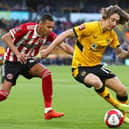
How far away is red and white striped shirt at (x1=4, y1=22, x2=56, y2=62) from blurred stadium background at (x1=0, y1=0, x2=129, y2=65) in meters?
21.1

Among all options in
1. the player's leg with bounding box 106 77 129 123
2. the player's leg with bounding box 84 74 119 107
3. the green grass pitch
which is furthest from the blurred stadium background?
the player's leg with bounding box 84 74 119 107

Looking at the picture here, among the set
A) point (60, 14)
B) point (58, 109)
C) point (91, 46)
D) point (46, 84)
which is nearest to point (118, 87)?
point (91, 46)

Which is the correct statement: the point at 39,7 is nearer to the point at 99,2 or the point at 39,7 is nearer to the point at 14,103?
the point at 99,2

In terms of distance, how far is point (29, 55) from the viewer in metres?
10.4

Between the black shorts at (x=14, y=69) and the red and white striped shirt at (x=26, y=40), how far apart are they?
9cm

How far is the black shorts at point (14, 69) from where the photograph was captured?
406 inches

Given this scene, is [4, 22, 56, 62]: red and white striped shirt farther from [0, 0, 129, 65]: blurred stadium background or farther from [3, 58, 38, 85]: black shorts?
[0, 0, 129, 65]: blurred stadium background

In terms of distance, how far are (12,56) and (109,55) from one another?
25.8 meters

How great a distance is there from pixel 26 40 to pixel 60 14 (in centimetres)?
3285

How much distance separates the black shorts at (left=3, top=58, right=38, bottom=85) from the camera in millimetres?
10305

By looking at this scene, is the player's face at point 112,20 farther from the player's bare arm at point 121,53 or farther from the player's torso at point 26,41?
the player's torso at point 26,41

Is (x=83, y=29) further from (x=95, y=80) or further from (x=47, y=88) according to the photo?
(x=47, y=88)

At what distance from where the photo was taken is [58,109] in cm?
1206

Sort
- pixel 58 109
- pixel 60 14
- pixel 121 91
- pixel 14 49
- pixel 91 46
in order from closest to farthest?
pixel 121 91 < pixel 91 46 < pixel 14 49 < pixel 58 109 < pixel 60 14
